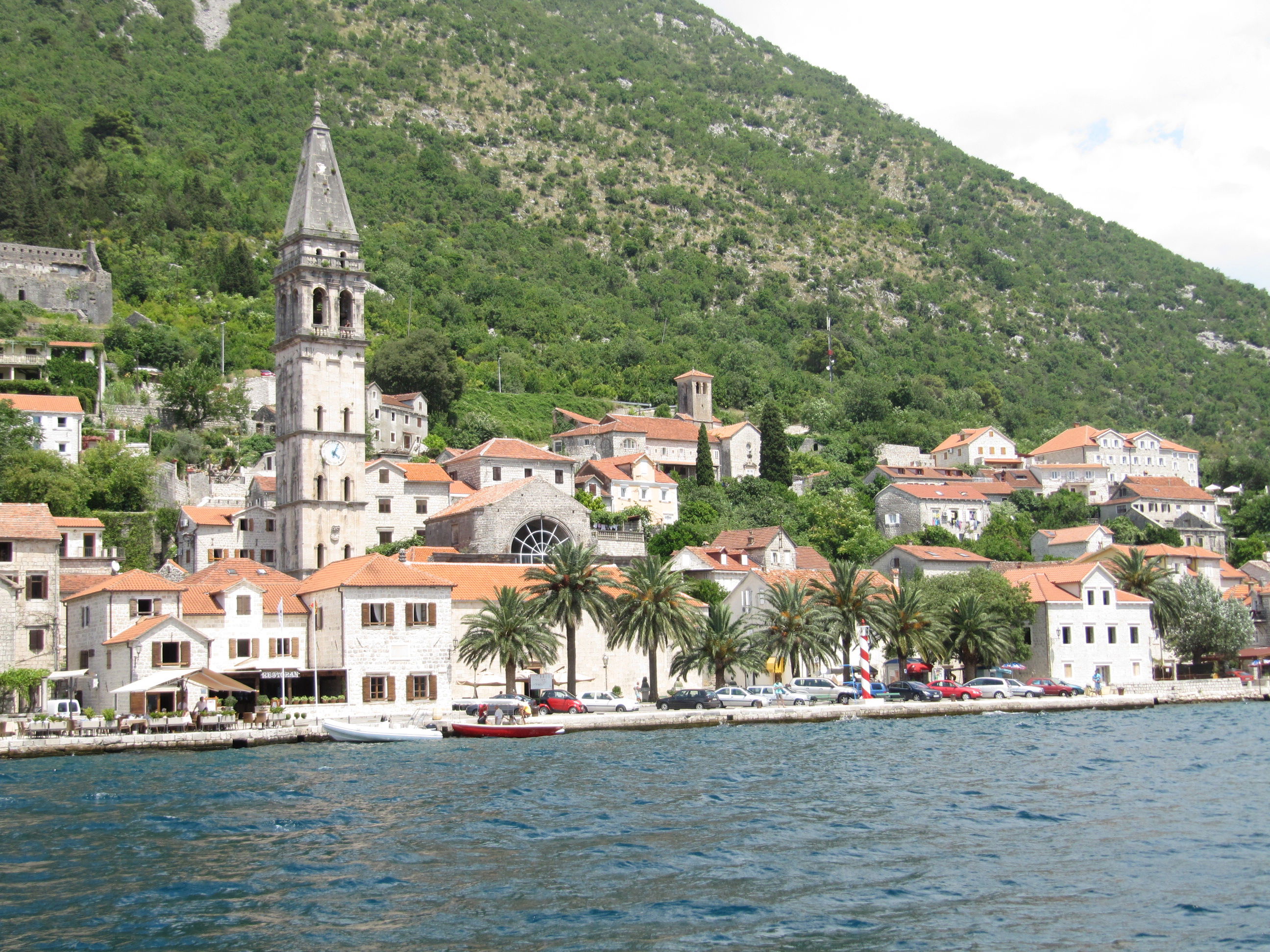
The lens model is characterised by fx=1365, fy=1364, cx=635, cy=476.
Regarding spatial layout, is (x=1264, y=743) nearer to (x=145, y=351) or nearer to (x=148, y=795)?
(x=148, y=795)

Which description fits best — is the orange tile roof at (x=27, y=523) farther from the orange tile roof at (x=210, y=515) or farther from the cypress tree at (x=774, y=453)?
the cypress tree at (x=774, y=453)

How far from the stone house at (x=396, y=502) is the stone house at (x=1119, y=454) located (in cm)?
6738

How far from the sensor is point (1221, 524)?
4860 inches

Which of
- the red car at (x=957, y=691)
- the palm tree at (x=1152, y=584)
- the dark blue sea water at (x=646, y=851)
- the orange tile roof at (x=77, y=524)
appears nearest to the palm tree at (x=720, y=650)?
the red car at (x=957, y=691)

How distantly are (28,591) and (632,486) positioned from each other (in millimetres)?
47621

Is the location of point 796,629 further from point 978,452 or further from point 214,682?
point 978,452

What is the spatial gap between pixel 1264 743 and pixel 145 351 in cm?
8661

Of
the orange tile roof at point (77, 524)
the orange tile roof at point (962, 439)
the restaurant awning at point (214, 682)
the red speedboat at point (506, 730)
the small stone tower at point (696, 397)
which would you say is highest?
the small stone tower at point (696, 397)

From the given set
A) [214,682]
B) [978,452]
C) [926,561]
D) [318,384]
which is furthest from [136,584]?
[978,452]

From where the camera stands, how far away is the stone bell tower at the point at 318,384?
74.2 meters

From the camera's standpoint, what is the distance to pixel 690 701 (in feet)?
199

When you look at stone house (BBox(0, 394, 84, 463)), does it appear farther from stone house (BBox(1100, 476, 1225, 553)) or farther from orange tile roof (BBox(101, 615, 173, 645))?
stone house (BBox(1100, 476, 1225, 553))

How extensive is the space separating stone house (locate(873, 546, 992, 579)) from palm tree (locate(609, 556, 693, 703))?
2748 cm

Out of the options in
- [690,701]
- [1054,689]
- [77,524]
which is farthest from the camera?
[77,524]
